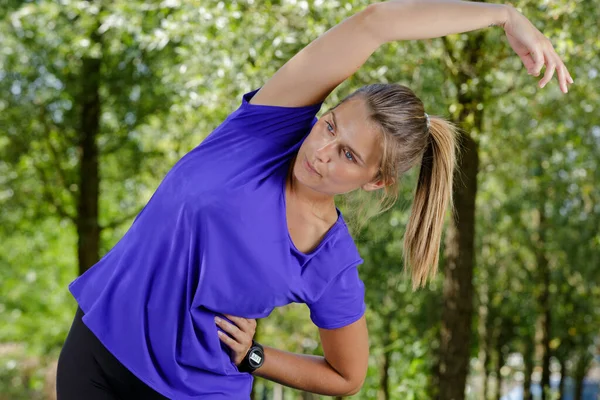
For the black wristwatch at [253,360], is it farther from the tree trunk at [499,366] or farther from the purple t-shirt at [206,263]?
the tree trunk at [499,366]

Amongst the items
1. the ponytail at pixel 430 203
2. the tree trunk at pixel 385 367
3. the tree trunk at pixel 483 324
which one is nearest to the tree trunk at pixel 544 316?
the tree trunk at pixel 483 324

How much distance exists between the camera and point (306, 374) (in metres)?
2.52

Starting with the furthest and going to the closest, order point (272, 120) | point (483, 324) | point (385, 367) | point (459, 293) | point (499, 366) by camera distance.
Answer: point (499, 366)
point (483, 324)
point (385, 367)
point (459, 293)
point (272, 120)

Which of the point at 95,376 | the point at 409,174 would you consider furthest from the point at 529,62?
the point at 409,174

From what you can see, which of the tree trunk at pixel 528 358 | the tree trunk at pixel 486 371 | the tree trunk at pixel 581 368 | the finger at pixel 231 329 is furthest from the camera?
the tree trunk at pixel 528 358

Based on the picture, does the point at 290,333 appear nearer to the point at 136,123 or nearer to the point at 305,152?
the point at 136,123

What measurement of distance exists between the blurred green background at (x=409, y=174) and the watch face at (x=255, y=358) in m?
0.84

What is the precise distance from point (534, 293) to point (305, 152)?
40.1 feet

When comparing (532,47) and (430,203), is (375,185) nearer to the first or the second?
(430,203)

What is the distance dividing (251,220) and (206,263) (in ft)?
0.51

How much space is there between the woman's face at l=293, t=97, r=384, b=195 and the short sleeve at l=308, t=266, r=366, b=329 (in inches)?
12.1

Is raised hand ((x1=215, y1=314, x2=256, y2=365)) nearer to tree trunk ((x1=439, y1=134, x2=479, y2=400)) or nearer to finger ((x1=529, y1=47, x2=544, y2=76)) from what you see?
finger ((x1=529, y1=47, x2=544, y2=76))

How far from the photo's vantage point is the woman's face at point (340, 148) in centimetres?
206

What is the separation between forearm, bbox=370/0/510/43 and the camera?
193 cm
